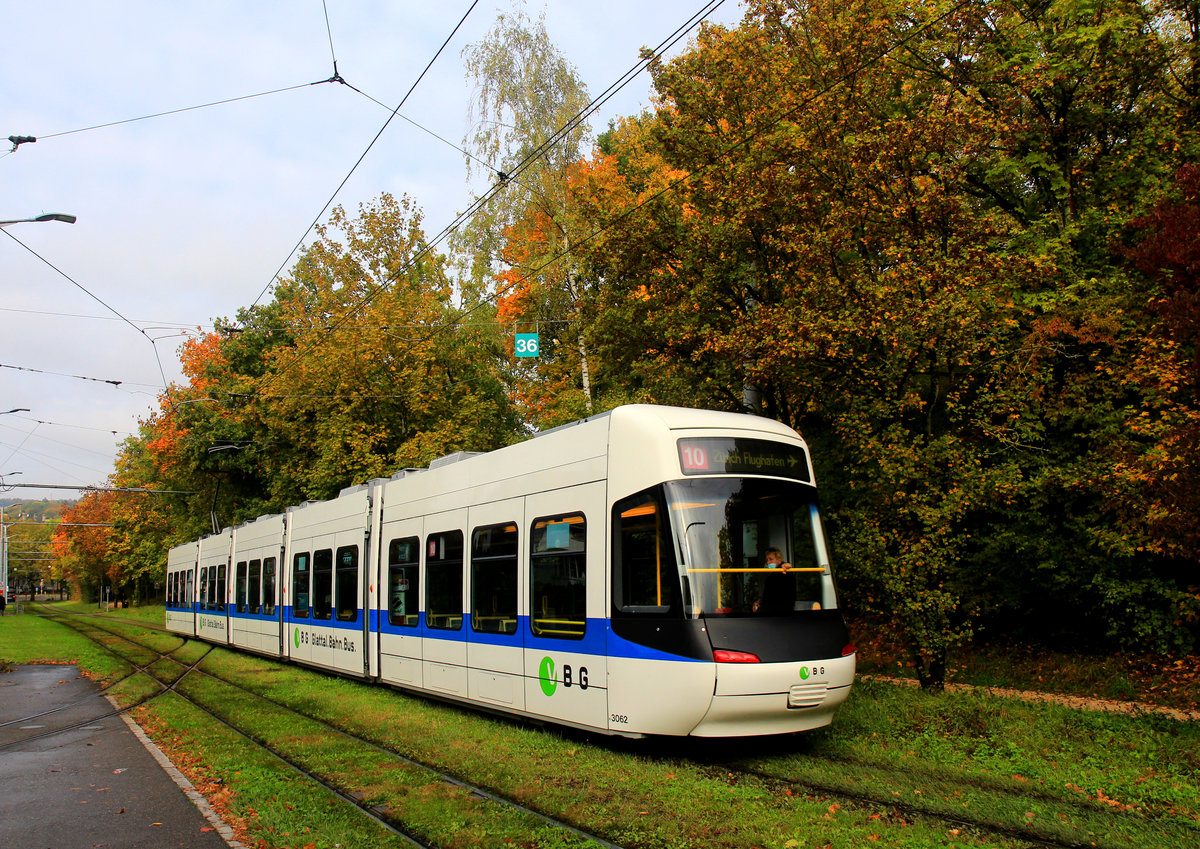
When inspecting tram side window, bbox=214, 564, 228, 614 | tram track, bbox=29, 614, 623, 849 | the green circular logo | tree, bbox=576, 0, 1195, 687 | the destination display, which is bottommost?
tram track, bbox=29, 614, 623, 849

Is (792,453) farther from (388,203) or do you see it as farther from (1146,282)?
(388,203)

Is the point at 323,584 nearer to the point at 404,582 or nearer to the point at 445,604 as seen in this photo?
the point at 404,582

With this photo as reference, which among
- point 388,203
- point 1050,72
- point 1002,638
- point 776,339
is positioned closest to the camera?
point 776,339

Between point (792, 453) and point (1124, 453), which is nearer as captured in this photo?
point (792, 453)

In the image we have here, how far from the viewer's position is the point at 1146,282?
13.2 meters

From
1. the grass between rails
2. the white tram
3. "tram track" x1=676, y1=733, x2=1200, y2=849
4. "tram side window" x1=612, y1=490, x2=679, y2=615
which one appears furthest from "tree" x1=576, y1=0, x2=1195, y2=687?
"tram side window" x1=612, y1=490, x2=679, y2=615

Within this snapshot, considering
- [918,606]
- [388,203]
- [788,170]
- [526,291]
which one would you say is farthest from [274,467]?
[918,606]

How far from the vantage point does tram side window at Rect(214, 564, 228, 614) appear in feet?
84.7

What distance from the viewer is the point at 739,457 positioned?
915cm

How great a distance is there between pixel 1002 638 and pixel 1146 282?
7.97 metres

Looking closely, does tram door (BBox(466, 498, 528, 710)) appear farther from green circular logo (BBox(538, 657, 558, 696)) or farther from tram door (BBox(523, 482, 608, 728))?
green circular logo (BBox(538, 657, 558, 696))

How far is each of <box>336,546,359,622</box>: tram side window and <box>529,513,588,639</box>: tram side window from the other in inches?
255

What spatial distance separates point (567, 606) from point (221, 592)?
64.4 feet

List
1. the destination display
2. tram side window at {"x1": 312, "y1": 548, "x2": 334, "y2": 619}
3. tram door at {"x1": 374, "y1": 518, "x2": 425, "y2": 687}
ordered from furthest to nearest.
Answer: tram side window at {"x1": 312, "y1": 548, "x2": 334, "y2": 619} < tram door at {"x1": 374, "y1": 518, "x2": 425, "y2": 687} < the destination display
